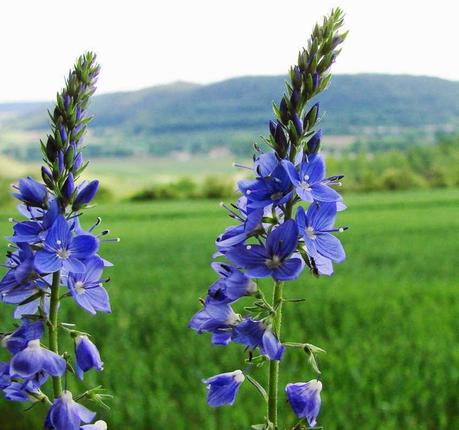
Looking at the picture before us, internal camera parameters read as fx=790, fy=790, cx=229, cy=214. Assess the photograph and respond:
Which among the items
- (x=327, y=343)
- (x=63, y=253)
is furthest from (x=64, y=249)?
(x=327, y=343)

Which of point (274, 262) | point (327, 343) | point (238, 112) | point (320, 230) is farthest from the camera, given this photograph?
point (238, 112)

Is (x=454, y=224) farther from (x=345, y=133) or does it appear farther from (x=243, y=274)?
(x=243, y=274)

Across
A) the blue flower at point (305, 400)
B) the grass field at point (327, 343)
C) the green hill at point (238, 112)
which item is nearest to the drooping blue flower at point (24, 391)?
the blue flower at point (305, 400)

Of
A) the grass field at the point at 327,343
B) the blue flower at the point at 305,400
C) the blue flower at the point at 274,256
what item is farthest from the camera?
the grass field at the point at 327,343

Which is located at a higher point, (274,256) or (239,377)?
(274,256)

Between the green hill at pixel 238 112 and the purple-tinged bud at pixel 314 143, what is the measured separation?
11.5 meters

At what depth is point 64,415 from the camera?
4.46 feet

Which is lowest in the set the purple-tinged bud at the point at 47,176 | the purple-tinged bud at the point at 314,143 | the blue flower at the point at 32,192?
the blue flower at the point at 32,192

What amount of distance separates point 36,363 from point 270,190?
491 millimetres

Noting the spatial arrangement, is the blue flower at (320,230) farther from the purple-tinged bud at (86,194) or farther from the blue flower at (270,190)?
the purple-tinged bud at (86,194)

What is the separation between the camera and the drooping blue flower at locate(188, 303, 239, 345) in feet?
4.46

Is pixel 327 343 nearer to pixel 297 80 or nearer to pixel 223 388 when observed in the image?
pixel 223 388

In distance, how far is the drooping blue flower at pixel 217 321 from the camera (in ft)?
4.46

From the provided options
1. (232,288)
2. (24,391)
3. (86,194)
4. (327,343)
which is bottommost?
(327,343)
